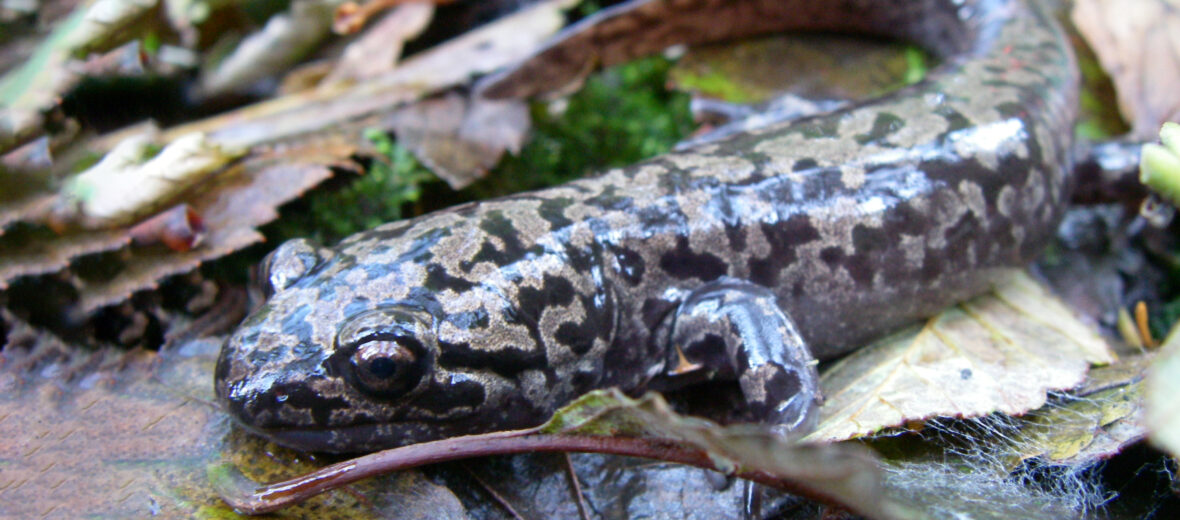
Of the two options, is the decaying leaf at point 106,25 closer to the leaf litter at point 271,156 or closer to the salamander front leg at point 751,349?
the leaf litter at point 271,156

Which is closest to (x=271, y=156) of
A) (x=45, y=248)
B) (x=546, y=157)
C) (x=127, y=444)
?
(x=45, y=248)

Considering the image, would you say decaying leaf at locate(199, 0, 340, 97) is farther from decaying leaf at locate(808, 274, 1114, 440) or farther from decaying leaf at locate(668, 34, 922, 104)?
decaying leaf at locate(808, 274, 1114, 440)

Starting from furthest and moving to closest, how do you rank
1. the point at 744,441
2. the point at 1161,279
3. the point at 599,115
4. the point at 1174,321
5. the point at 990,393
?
1. the point at 599,115
2. the point at 1161,279
3. the point at 1174,321
4. the point at 990,393
5. the point at 744,441

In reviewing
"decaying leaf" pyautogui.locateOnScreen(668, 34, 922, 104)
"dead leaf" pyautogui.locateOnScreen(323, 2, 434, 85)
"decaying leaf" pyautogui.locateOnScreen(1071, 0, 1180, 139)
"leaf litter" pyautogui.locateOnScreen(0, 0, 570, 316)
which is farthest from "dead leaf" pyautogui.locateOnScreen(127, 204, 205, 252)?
"decaying leaf" pyautogui.locateOnScreen(1071, 0, 1180, 139)

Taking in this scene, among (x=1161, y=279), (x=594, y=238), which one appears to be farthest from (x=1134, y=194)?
(x=594, y=238)

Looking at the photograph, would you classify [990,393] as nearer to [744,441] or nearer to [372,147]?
[744,441]

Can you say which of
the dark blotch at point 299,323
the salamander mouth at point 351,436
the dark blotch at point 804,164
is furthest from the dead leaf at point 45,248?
the dark blotch at point 804,164

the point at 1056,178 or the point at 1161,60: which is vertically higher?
the point at 1161,60
